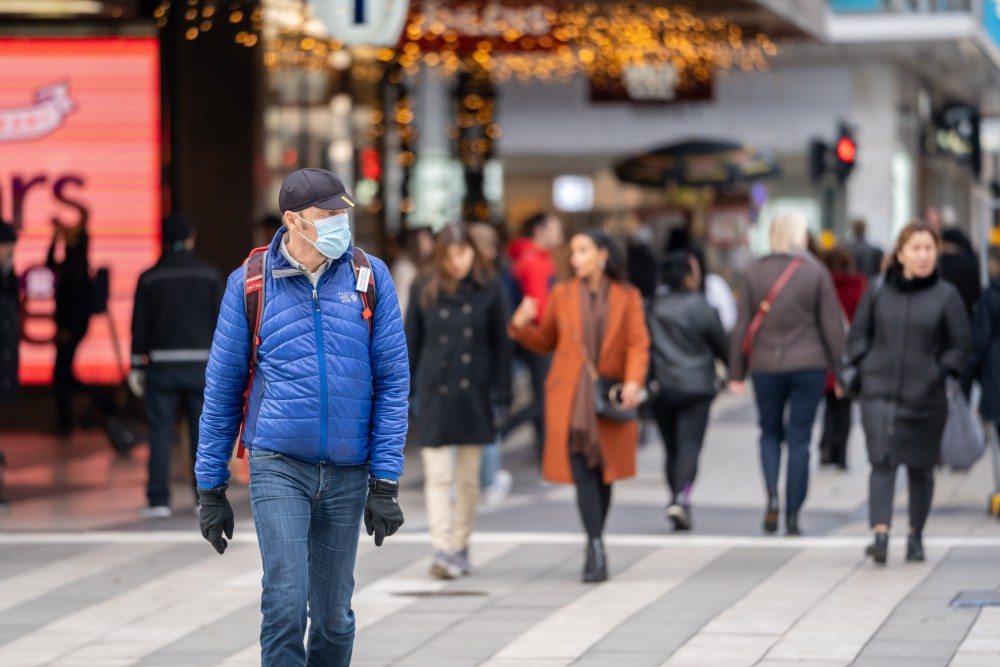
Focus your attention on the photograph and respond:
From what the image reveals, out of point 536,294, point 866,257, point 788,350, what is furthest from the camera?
point 866,257

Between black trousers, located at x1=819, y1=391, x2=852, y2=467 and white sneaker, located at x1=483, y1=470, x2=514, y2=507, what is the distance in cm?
287

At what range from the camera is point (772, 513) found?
36.7ft

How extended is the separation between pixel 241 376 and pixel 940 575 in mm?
4875

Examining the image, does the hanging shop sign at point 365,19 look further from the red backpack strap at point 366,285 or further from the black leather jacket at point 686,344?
the red backpack strap at point 366,285

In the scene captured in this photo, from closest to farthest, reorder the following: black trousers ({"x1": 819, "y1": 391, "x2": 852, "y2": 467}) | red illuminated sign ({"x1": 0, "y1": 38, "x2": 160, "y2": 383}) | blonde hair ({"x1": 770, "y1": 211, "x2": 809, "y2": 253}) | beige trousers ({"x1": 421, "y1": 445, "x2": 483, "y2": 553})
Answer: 1. beige trousers ({"x1": 421, "y1": 445, "x2": 483, "y2": 553})
2. blonde hair ({"x1": 770, "y1": 211, "x2": 809, "y2": 253})
3. black trousers ({"x1": 819, "y1": 391, "x2": 852, "y2": 467})
4. red illuminated sign ({"x1": 0, "y1": 38, "x2": 160, "y2": 383})

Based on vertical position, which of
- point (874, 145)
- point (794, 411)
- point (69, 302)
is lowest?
point (794, 411)

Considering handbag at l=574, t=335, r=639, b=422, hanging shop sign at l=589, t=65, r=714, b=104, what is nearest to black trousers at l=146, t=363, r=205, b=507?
handbag at l=574, t=335, r=639, b=422

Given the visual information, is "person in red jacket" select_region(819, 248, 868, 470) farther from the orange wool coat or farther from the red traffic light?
the red traffic light

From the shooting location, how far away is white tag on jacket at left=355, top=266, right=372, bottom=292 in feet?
19.1

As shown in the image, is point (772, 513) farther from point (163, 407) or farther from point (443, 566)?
point (163, 407)

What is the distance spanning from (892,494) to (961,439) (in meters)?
1.36

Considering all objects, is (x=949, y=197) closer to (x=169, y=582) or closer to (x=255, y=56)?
(x=255, y=56)

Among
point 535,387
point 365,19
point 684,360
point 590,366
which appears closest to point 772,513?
point 684,360

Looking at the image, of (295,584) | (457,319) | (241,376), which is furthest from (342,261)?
(457,319)
